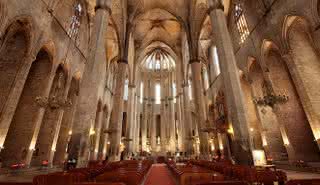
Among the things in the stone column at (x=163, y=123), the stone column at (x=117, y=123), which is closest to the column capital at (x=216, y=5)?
the stone column at (x=117, y=123)

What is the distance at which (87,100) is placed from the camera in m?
8.92

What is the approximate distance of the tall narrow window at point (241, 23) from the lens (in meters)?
16.2

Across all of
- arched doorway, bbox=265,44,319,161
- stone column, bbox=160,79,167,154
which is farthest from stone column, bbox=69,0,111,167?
stone column, bbox=160,79,167,154

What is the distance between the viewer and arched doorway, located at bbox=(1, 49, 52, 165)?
1232 centimetres

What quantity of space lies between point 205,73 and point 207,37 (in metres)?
5.60

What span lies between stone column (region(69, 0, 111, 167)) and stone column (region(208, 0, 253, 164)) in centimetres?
714

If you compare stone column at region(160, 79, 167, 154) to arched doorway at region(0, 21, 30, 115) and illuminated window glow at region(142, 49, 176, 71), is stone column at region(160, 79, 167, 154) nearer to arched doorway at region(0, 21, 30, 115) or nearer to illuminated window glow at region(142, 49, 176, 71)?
illuminated window glow at region(142, 49, 176, 71)

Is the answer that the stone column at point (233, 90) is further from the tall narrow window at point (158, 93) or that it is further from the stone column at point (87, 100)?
the tall narrow window at point (158, 93)

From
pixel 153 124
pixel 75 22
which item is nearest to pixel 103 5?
pixel 75 22

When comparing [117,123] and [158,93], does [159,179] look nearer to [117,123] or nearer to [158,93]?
[117,123]

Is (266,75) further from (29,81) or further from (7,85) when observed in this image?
(29,81)

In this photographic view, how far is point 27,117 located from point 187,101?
62.3ft

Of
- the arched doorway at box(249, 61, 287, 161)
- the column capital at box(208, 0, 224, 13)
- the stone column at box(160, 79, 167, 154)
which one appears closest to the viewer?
the column capital at box(208, 0, 224, 13)

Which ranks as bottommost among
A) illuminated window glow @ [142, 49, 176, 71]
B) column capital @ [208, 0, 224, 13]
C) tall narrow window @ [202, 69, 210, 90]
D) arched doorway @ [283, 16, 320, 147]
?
arched doorway @ [283, 16, 320, 147]
